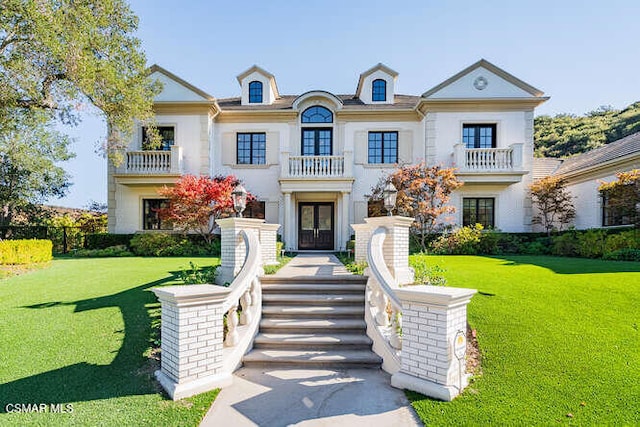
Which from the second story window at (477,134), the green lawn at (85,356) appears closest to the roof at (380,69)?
the second story window at (477,134)

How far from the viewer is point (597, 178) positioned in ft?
43.6

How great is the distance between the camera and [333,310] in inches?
206

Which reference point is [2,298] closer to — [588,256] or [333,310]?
[333,310]

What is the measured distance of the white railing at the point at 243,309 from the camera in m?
4.11

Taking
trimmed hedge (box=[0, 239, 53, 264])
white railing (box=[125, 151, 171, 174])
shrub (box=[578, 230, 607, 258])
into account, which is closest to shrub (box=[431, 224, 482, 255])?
shrub (box=[578, 230, 607, 258])

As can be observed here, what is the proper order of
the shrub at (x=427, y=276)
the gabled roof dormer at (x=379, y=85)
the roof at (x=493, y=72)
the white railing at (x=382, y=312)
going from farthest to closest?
the gabled roof dormer at (x=379, y=85)
the roof at (x=493, y=72)
the shrub at (x=427, y=276)
the white railing at (x=382, y=312)

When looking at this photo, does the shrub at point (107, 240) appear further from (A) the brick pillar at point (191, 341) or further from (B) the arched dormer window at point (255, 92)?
(A) the brick pillar at point (191, 341)

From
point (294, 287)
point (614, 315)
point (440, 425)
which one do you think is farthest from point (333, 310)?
point (614, 315)

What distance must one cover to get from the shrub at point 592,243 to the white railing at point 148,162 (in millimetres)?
17309

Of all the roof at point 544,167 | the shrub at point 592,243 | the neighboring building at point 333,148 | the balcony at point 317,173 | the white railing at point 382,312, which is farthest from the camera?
the roof at point 544,167

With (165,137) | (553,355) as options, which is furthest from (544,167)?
(165,137)

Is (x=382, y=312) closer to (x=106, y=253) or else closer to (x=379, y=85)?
(x=106, y=253)

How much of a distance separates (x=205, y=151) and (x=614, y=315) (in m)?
14.9
